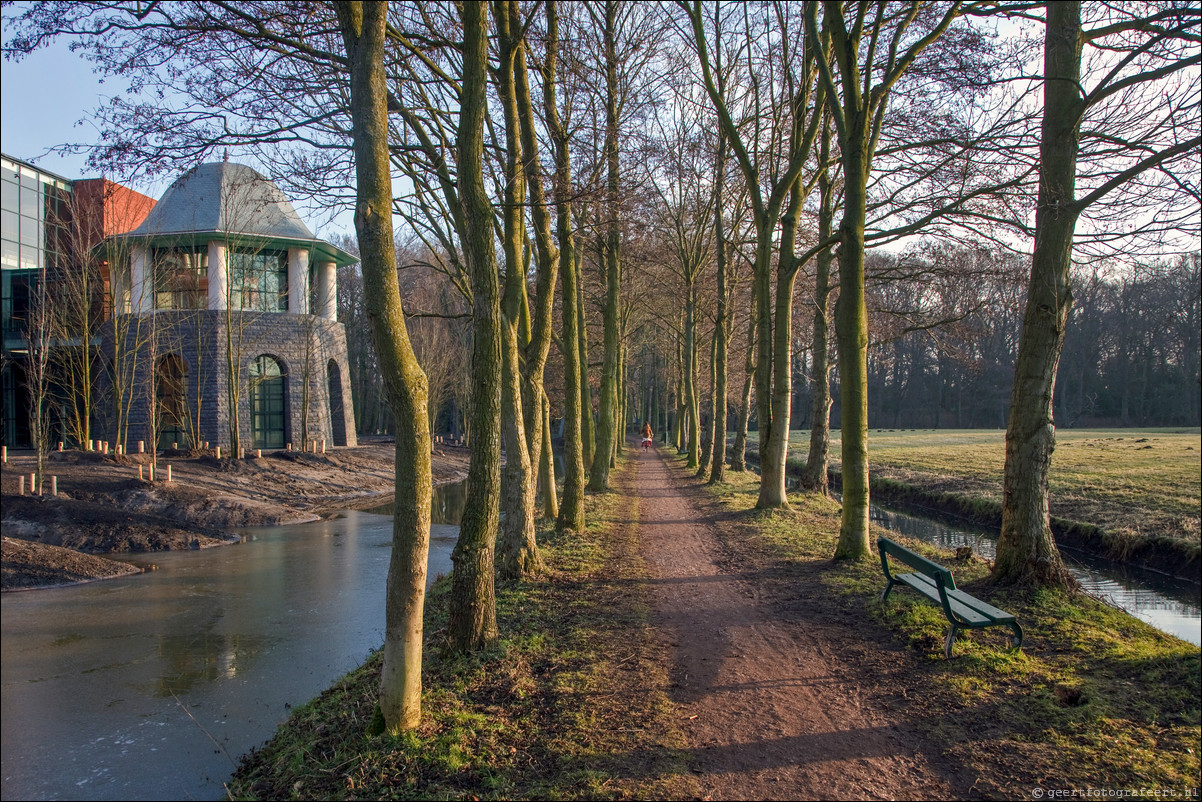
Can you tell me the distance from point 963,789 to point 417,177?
10.8 m

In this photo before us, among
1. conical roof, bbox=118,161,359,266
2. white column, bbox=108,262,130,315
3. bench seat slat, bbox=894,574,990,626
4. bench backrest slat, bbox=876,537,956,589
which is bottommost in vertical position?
bench seat slat, bbox=894,574,990,626

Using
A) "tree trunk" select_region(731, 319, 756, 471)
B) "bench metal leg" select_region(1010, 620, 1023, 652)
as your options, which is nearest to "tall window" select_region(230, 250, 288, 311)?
"tree trunk" select_region(731, 319, 756, 471)

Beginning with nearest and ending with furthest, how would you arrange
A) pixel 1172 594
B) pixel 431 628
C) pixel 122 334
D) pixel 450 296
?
1. pixel 431 628
2. pixel 1172 594
3. pixel 122 334
4. pixel 450 296

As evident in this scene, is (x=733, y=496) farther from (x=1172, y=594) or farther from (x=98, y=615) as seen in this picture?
(x=98, y=615)

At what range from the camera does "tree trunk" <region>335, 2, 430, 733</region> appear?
4.47 meters

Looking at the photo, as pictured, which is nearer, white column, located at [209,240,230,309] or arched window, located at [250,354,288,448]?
white column, located at [209,240,230,309]

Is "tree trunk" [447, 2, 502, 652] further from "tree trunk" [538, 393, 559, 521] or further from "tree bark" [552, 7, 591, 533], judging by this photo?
"tree trunk" [538, 393, 559, 521]

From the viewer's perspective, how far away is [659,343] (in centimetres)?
3928

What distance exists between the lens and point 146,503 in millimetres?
17312

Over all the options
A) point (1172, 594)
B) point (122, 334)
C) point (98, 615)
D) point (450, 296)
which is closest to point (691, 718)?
point (98, 615)

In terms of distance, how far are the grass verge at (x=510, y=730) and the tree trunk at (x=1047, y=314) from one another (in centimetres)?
390

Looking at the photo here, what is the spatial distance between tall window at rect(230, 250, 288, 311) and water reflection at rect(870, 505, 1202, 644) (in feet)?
91.2

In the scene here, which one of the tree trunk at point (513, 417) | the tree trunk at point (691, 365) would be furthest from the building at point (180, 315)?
the tree trunk at point (513, 417)

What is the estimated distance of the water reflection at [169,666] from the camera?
14.0 ft
